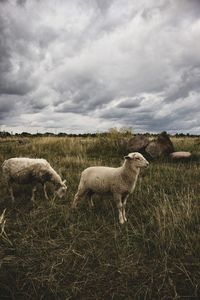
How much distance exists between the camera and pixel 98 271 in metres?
3.55

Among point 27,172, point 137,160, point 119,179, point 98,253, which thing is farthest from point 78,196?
point 98,253

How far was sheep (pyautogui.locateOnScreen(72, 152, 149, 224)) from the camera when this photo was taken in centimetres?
532

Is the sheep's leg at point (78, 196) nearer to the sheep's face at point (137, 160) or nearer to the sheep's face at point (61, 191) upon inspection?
the sheep's face at point (61, 191)

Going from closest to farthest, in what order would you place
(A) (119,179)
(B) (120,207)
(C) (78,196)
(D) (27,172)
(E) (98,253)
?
1. (E) (98,253)
2. (B) (120,207)
3. (A) (119,179)
4. (C) (78,196)
5. (D) (27,172)

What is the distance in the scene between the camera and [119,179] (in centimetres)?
537

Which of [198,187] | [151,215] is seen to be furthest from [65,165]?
[151,215]

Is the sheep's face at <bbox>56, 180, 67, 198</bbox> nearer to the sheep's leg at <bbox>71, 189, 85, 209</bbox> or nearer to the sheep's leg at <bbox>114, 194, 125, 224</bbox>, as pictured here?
the sheep's leg at <bbox>71, 189, 85, 209</bbox>

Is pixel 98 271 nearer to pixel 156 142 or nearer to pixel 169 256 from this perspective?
pixel 169 256

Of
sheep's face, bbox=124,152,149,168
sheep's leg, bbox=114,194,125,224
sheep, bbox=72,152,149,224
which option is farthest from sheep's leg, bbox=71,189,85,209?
sheep's face, bbox=124,152,149,168

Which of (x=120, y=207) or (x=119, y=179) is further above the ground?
(x=119, y=179)

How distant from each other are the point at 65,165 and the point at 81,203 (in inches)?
170

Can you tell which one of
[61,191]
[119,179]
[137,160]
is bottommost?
[61,191]

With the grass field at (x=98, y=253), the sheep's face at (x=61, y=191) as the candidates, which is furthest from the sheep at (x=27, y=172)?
the grass field at (x=98, y=253)

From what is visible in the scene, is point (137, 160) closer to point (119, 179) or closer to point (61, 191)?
point (119, 179)
